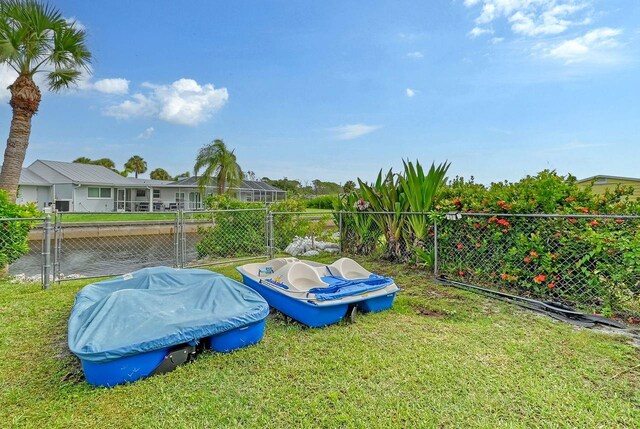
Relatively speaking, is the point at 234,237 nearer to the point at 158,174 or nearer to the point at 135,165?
the point at 135,165

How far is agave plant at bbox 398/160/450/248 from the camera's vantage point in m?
5.11

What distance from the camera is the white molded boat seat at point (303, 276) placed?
3.37 meters

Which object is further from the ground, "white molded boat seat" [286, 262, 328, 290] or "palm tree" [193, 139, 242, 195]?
"palm tree" [193, 139, 242, 195]

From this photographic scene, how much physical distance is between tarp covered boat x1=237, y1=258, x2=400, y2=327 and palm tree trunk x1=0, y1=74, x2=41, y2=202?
581cm

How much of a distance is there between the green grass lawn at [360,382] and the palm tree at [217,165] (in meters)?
16.6

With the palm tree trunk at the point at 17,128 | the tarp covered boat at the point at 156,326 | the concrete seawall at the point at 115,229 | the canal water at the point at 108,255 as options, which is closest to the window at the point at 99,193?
the concrete seawall at the point at 115,229

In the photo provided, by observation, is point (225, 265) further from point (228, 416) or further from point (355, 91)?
point (355, 91)

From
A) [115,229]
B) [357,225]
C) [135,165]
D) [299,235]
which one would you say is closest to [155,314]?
[357,225]

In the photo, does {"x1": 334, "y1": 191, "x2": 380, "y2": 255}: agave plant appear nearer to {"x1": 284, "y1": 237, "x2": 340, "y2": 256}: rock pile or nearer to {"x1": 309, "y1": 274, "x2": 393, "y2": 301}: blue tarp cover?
{"x1": 284, "y1": 237, "x2": 340, "y2": 256}: rock pile

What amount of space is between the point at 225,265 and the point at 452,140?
8.25m

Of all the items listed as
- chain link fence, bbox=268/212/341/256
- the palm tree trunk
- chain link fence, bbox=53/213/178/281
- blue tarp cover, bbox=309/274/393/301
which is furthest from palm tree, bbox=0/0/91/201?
blue tarp cover, bbox=309/274/393/301

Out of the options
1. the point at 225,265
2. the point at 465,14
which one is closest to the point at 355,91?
the point at 465,14

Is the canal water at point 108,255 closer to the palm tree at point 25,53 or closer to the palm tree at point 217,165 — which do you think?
the palm tree at point 25,53

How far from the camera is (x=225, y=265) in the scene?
20.2 ft
